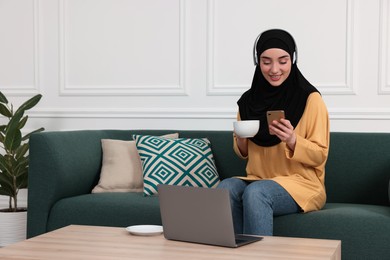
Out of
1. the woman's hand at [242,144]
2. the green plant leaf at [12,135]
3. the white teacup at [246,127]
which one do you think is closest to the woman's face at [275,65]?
the woman's hand at [242,144]

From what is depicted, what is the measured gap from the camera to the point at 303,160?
8.98ft

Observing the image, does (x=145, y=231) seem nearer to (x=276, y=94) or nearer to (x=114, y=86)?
(x=276, y=94)

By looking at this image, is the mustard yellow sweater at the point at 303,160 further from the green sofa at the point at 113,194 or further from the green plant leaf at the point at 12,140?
the green plant leaf at the point at 12,140

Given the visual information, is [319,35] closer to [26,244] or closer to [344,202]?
[344,202]

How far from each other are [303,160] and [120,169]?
3.66ft

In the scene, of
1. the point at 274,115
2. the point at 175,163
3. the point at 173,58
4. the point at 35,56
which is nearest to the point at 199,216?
the point at 274,115

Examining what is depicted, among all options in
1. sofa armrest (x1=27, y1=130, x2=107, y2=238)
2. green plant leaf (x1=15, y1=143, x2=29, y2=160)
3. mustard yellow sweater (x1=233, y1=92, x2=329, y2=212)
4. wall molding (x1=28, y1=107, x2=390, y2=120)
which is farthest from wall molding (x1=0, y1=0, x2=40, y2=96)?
mustard yellow sweater (x1=233, y1=92, x2=329, y2=212)

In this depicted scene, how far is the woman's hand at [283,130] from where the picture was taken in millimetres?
2645

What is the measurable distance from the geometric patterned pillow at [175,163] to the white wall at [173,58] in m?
0.45

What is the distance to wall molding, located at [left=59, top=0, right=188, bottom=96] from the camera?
3.86 meters

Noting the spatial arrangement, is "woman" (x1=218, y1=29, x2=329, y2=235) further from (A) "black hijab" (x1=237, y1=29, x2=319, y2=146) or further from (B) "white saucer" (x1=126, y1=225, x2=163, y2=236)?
(B) "white saucer" (x1=126, y1=225, x2=163, y2=236)

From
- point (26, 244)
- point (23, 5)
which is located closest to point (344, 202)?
point (26, 244)

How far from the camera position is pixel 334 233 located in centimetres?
267

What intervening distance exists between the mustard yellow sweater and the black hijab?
0.13ft
